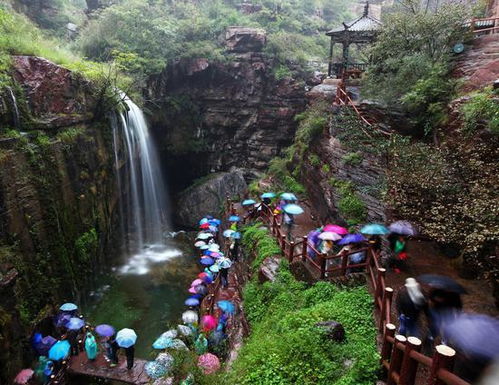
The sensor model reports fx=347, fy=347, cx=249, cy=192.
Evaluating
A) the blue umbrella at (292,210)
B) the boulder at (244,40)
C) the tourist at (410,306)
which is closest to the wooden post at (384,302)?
the tourist at (410,306)

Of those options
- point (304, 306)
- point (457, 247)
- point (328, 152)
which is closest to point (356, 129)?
point (328, 152)

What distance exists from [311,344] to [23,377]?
7.70 m

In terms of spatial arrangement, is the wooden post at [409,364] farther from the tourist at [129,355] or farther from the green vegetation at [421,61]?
the green vegetation at [421,61]

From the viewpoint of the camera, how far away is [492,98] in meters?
9.18

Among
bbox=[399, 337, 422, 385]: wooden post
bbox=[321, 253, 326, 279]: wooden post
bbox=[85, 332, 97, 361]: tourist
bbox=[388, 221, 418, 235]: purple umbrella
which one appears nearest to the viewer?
bbox=[399, 337, 422, 385]: wooden post

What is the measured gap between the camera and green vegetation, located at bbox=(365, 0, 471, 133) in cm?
1186

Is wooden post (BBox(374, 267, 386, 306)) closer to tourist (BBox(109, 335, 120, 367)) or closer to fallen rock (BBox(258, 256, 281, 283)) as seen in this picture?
fallen rock (BBox(258, 256, 281, 283))

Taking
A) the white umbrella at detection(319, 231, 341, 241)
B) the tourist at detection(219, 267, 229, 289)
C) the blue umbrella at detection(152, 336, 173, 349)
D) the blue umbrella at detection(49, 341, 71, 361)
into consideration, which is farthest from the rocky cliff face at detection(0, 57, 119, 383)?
the white umbrella at detection(319, 231, 341, 241)

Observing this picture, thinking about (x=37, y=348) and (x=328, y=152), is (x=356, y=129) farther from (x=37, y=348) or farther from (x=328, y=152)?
(x=37, y=348)

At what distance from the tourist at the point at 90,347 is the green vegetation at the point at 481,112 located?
1221cm

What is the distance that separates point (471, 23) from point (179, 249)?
→ 698 inches

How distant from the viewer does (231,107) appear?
26.6 metres

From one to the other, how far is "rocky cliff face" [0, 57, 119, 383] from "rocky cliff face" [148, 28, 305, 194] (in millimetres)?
10043

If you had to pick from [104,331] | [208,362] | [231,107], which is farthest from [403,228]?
[231,107]
